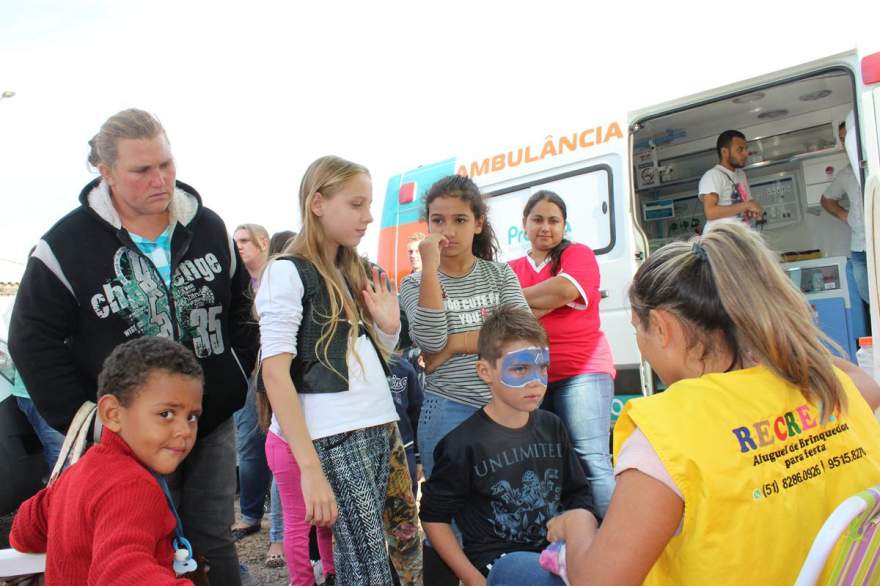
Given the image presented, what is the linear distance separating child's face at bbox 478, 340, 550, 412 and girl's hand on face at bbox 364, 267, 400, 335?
0.41m

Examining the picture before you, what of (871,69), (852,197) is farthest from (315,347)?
(852,197)

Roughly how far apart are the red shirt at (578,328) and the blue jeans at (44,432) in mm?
2628

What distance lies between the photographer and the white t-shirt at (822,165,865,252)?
4633 millimetres

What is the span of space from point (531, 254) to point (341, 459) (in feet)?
7.07

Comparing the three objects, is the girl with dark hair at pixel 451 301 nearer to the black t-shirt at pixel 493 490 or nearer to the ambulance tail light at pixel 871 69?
the black t-shirt at pixel 493 490

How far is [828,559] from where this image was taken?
1.05m

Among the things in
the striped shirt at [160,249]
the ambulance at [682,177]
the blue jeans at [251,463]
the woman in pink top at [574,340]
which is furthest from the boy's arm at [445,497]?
the blue jeans at [251,463]

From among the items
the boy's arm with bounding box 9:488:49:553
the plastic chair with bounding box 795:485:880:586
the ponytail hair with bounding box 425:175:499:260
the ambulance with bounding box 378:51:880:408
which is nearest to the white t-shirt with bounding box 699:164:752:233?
the ambulance with bounding box 378:51:880:408

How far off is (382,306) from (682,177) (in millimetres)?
5070

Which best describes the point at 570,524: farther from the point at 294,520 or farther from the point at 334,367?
the point at 294,520

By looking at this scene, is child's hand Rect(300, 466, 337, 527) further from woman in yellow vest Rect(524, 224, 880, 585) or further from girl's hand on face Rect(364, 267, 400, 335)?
woman in yellow vest Rect(524, 224, 880, 585)

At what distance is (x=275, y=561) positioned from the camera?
12.5 feet

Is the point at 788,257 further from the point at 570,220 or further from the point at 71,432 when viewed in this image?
the point at 71,432

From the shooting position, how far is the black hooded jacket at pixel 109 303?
75.3 inches
